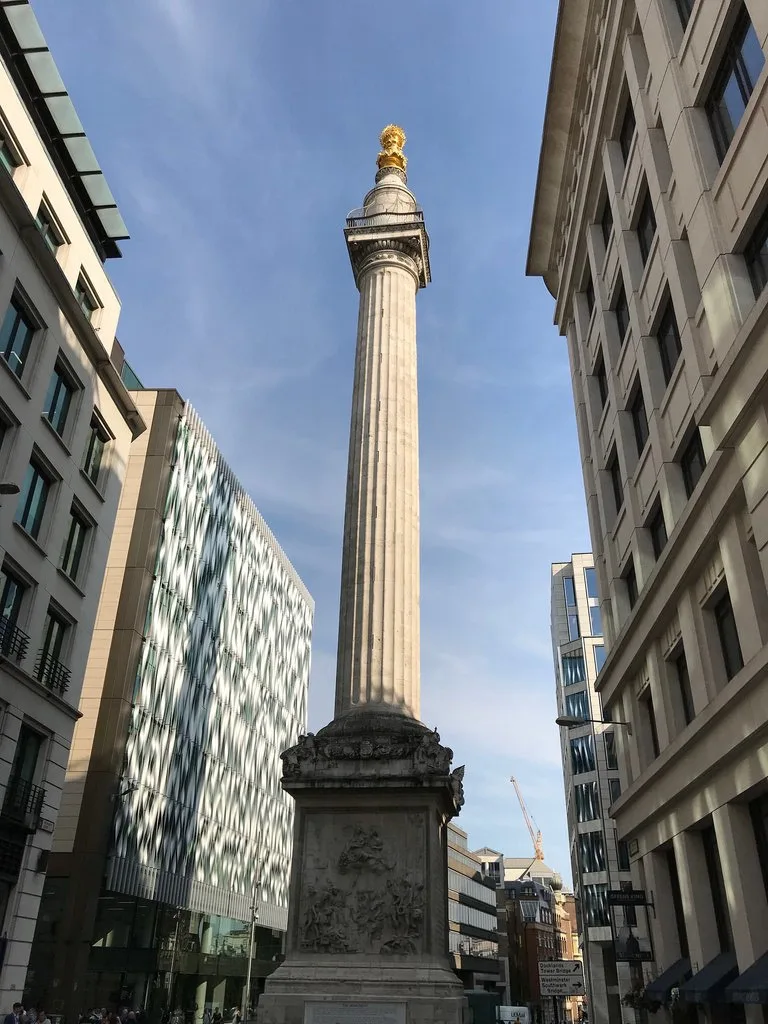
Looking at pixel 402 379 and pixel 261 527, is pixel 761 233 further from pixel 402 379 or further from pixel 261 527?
pixel 261 527

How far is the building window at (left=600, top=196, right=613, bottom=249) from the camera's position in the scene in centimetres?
2859

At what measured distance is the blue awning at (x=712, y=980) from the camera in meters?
15.5

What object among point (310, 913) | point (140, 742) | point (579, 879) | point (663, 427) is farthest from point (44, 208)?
point (579, 879)

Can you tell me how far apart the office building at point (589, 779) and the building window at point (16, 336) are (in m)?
35.0

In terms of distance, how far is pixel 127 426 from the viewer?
3344 centimetres

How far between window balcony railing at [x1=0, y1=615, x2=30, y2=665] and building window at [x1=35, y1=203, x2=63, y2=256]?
11.9 meters

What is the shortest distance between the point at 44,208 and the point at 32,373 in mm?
5853

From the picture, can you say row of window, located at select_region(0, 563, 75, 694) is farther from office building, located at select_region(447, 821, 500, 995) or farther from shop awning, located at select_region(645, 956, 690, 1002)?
office building, located at select_region(447, 821, 500, 995)

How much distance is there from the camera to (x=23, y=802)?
23.8 metres

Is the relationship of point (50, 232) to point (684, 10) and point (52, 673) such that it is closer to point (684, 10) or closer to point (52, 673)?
point (52, 673)

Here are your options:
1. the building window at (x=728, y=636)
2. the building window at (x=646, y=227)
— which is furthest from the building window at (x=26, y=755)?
the building window at (x=646, y=227)

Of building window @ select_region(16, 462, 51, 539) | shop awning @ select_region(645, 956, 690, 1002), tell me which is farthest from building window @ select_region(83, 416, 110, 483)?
shop awning @ select_region(645, 956, 690, 1002)

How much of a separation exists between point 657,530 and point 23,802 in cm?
1958

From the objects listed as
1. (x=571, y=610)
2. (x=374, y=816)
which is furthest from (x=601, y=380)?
(x=571, y=610)
